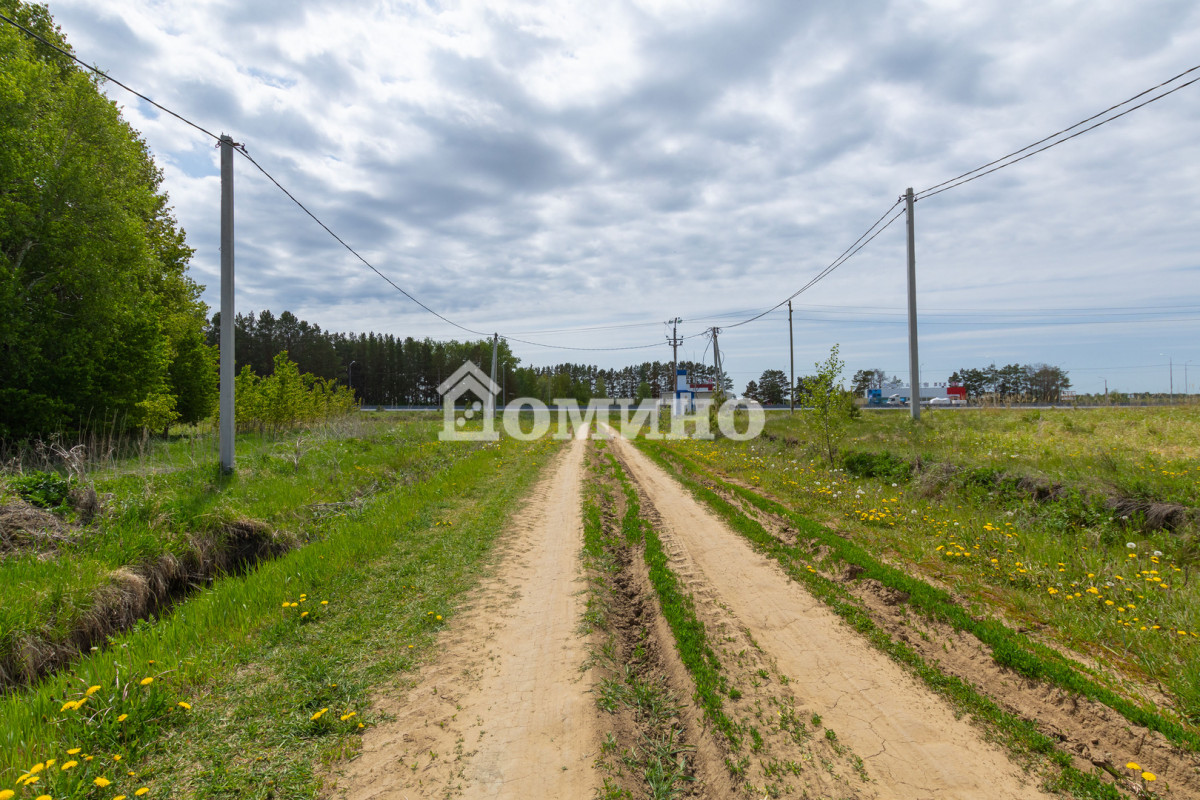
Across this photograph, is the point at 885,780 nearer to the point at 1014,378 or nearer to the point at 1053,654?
the point at 1053,654

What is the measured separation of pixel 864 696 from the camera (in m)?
3.98

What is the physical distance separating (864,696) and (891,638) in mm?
1201

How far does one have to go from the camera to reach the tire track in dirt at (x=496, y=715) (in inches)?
119

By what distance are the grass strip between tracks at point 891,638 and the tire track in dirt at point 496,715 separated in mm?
2742

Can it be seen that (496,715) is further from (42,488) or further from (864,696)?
(42,488)

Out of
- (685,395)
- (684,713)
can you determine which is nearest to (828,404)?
(684,713)

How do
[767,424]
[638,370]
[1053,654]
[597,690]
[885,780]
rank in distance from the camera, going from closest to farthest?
[885,780]
[597,690]
[1053,654]
[767,424]
[638,370]

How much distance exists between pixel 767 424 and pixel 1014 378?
285 ft

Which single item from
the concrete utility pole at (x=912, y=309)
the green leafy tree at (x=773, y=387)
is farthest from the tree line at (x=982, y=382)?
the concrete utility pole at (x=912, y=309)

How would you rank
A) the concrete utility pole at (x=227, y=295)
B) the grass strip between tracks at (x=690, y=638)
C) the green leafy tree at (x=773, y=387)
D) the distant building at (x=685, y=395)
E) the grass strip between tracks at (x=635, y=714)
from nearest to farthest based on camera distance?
the grass strip between tracks at (x=635, y=714)
the grass strip between tracks at (x=690, y=638)
the concrete utility pole at (x=227, y=295)
the distant building at (x=685, y=395)
the green leafy tree at (x=773, y=387)

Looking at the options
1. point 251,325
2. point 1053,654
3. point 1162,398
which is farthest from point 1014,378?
point 251,325

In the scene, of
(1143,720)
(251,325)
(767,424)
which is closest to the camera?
(1143,720)

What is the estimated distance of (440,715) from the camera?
368 cm

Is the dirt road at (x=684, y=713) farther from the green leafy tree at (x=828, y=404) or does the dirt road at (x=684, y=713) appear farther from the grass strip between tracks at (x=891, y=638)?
the green leafy tree at (x=828, y=404)
